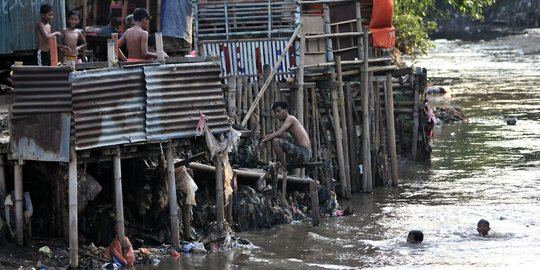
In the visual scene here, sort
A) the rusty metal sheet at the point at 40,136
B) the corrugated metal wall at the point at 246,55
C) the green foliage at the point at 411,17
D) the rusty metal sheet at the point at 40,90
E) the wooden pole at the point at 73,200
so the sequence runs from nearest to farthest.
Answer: the wooden pole at the point at 73,200 < the rusty metal sheet at the point at 40,136 < the rusty metal sheet at the point at 40,90 < the corrugated metal wall at the point at 246,55 < the green foliage at the point at 411,17

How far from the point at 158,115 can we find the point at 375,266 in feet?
11.3

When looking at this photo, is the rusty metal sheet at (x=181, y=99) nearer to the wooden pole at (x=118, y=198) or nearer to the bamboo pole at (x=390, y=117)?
the wooden pole at (x=118, y=198)

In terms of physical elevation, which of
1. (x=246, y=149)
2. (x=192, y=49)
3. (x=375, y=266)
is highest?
(x=192, y=49)

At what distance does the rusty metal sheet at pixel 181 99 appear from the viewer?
13.9 m

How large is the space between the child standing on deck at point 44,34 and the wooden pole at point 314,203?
418 centimetres

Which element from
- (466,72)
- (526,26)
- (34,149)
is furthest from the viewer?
(526,26)

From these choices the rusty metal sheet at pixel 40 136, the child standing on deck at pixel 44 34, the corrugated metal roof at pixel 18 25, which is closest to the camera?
the rusty metal sheet at pixel 40 136

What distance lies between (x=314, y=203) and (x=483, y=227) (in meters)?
2.47

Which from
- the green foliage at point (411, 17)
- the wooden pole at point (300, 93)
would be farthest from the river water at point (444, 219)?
the green foliage at point (411, 17)

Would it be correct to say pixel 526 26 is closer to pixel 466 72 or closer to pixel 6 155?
pixel 466 72

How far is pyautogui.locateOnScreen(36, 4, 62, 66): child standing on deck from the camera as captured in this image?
1522 cm

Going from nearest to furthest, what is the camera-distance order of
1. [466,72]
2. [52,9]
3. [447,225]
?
[52,9]
[447,225]
[466,72]

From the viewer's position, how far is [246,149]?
17.2 metres

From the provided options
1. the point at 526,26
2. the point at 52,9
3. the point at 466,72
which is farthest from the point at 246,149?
the point at 526,26
